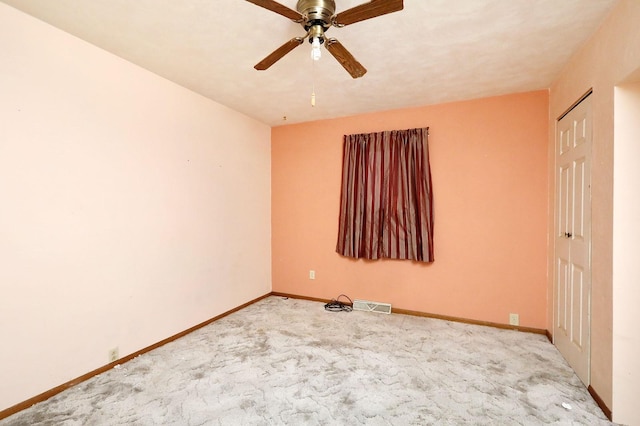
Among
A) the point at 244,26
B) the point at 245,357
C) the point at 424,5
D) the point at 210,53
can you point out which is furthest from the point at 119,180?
the point at 424,5

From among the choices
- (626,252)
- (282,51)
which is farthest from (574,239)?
(282,51)

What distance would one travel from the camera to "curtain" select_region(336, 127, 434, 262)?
334 cm

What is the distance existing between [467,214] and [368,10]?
98.9 inches

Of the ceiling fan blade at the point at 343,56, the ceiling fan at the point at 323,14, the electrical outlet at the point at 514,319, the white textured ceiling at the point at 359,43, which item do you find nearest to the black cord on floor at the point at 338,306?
the electrical outlet at the point at 514,319

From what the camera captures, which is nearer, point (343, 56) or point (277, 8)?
point (277, 8)

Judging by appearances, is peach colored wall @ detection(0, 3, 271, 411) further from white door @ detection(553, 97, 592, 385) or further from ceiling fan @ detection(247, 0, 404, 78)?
white door @ detection(553, 97, 592, 385)

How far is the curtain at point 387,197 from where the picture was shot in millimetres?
3338

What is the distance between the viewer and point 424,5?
1.69 meters

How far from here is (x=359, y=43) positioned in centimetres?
207

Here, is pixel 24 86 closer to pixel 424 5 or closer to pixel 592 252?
pixel 424 5

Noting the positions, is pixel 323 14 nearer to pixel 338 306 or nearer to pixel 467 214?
pixel 467 214

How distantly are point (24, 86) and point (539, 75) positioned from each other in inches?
155

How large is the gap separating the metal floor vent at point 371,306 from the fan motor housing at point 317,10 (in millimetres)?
3056

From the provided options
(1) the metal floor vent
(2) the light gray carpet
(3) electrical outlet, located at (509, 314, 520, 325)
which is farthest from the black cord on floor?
(3) electrical outlet, located at (509, 314, 520, 325)
